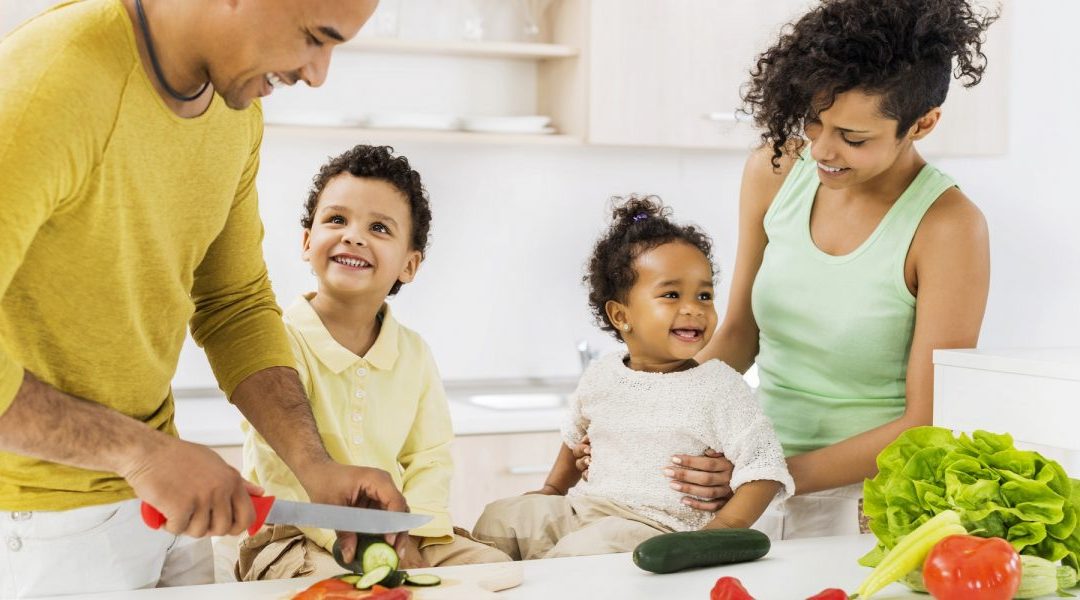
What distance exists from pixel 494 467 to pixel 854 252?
1.23 m

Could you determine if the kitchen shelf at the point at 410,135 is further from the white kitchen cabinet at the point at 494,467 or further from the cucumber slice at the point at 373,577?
the cucumber slice at the point at 373,577

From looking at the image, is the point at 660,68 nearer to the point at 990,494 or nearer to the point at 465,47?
the point at 465,47

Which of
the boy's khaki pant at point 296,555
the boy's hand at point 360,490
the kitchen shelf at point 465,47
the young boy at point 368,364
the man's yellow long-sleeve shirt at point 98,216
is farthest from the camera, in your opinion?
the kitchen shelf at point 465,47

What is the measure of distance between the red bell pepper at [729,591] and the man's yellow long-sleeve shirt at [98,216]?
0.68m

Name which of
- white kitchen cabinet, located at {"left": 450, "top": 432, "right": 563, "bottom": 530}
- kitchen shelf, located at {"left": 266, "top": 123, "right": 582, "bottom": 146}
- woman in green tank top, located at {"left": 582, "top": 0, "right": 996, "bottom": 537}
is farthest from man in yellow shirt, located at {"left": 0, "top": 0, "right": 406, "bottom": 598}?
kitchen shelf, located at {"left": 266, "top": 123, "right": 582, "bottom": 146}

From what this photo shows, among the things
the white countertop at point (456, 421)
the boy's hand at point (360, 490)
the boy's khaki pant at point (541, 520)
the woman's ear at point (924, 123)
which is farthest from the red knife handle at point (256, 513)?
the white countertop at point (456, 421)

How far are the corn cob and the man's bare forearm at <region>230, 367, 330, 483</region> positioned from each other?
0.66 metres

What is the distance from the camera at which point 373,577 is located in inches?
45.5

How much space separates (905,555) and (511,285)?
231 centimetres

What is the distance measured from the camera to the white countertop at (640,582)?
3.87ft

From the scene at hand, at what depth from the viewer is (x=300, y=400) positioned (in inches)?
58.0

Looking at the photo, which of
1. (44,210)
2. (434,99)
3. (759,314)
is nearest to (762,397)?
(759,314)

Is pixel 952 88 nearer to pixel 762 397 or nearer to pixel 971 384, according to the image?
pixel 762 397

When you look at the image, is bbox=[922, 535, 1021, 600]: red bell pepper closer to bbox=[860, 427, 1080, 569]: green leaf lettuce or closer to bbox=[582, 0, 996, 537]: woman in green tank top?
bbox=[860, 427, 1080, 569]: green leaf lettuce
